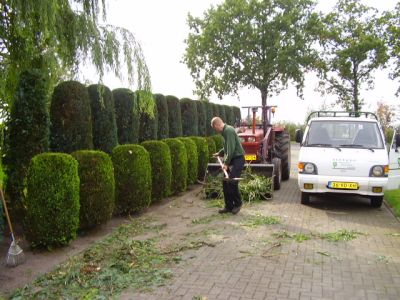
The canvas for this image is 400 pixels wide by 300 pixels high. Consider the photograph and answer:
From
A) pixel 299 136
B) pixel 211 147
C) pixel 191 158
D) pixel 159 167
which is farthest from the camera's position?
pixel 211 147

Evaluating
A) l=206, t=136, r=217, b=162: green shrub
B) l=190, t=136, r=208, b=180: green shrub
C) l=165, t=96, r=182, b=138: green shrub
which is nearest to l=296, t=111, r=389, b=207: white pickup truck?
l=190, t=136, r=208, b=180: green shrub

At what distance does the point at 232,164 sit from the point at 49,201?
406cm

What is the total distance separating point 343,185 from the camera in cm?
876

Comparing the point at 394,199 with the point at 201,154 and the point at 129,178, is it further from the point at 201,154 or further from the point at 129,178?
the point at 129,178

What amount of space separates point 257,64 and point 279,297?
3415 centimetres

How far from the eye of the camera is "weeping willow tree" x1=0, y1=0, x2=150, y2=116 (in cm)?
631

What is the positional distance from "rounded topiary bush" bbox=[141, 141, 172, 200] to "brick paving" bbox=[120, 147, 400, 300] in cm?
71

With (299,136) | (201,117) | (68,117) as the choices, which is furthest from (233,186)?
(201,117)

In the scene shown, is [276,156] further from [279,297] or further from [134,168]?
[279,297]

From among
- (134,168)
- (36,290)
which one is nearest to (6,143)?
(134,168)

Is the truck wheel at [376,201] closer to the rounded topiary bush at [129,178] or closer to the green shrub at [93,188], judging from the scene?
the rounded topiary bush at [129,178]

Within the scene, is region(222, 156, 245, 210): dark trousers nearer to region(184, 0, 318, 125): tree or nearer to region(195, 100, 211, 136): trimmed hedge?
region(195, 100, 211, 136): trimmed hedge

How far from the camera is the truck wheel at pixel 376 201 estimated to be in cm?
910

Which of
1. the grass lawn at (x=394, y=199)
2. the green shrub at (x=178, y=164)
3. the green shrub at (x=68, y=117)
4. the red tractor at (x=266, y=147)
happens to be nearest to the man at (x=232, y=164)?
the red tractor at (x=266, y=147)
